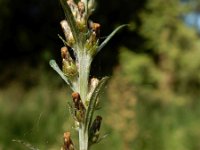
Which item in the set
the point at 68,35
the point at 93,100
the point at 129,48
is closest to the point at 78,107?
the point at 93,100

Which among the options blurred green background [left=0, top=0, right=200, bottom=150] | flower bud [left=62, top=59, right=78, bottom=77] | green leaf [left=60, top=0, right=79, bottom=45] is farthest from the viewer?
blurred green background [left=0, top=0, right=200, bottom=150]

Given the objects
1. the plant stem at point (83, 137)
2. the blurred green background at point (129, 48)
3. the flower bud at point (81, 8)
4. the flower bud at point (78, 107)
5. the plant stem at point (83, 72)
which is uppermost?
the flower bud at point (81, 8)

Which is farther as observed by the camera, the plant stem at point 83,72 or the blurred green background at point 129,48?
the blurred green background at point 129,48

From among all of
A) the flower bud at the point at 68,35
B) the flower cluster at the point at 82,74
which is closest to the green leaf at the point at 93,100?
the flower cluster at the point at 82,74

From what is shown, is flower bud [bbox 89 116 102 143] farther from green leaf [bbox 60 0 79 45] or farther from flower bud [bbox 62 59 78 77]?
green leaf [bbox 60 0 79 45]

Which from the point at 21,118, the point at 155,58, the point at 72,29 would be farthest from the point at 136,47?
the point at 72,29

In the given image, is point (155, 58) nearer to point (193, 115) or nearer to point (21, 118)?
point (193, 115)

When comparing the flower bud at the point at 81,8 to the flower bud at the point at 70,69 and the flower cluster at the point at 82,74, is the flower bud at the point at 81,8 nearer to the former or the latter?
the flower cluster at the point at 82,74

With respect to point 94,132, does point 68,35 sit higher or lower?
higher

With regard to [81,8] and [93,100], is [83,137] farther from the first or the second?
[81,8]

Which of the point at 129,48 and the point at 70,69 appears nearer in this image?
the point at 70,69

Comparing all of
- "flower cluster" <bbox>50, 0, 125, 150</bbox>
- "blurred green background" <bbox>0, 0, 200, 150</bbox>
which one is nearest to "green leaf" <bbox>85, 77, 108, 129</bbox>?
"flower cluster" <bbox>50, 0, 125, 150</bbox>
